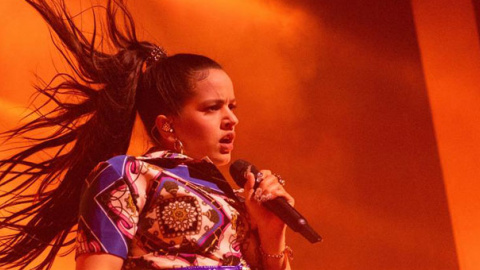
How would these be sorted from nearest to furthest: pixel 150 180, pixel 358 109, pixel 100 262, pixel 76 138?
pixel 100 262, pixel 150 180, pixel 76 138, pixel 358 109

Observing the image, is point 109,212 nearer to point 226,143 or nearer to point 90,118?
point 226,143

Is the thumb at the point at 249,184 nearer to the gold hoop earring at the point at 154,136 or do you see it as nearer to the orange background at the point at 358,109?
the gold hoop earring at the point at 154,136

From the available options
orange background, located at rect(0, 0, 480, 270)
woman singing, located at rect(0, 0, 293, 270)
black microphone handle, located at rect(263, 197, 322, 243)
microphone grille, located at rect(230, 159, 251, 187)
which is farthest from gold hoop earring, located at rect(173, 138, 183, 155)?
orange background, located at rect(0, 0, 480, 270)

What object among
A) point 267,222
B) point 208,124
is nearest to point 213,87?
point 208,124

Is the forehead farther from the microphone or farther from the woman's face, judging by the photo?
the microphone

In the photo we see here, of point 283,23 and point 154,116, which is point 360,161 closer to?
point 283,23

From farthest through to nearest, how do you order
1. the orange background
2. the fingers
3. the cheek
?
the orange background
the cheek
the fingers

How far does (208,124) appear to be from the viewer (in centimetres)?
119

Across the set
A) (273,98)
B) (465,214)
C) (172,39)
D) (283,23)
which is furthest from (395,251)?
(172,39)

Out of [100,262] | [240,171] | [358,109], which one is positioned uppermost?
[358,109]

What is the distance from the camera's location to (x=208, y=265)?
1.00 m

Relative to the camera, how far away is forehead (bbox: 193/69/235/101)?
4.03 feet

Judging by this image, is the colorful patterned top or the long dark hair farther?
the long dark hair

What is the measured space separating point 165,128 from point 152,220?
0.89 ft
